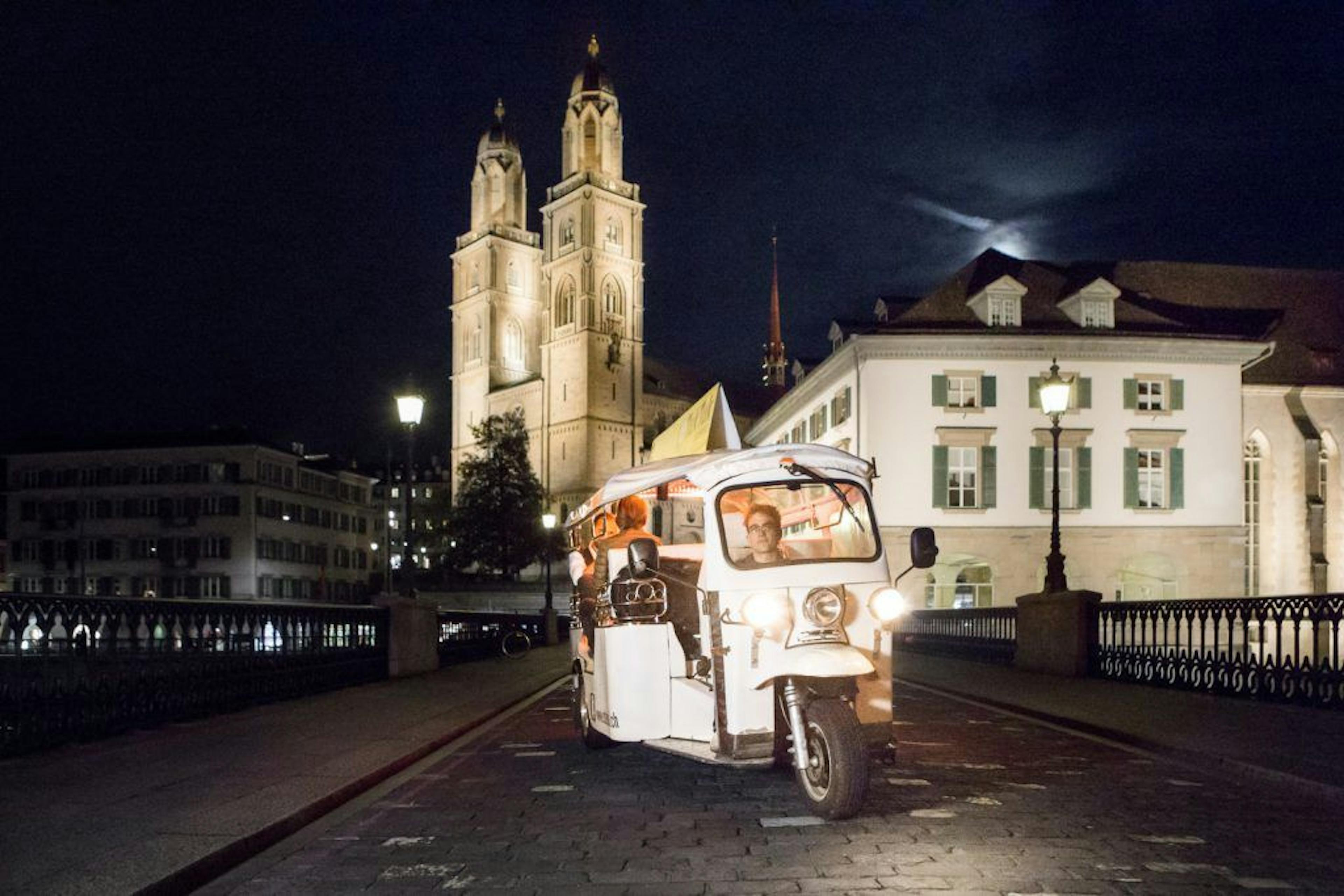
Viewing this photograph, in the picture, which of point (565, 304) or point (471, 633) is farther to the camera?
point (565, 304)

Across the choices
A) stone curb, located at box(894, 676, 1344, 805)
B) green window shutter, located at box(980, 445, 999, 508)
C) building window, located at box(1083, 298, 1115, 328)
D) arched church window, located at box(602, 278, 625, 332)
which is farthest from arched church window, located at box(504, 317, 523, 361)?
stone curb, located at box(894, 676, 1344, 805)

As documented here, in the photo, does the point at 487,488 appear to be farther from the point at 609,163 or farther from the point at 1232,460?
the point at 1232,460

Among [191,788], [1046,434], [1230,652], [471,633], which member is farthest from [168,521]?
[191,788]

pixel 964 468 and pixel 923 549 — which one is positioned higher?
pixel 964 468

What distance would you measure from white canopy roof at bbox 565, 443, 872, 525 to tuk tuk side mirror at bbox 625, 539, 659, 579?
0.74m

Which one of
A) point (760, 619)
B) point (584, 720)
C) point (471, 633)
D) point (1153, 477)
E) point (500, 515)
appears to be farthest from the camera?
point (500, 515)

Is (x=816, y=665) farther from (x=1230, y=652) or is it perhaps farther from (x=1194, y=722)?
(x=1230, y=652)

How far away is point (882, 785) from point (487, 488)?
8295cm

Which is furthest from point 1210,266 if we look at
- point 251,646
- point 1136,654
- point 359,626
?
point 251,646

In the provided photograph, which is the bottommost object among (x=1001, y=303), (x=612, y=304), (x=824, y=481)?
(x=824, y=481)

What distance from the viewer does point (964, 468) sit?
44938 millimetres

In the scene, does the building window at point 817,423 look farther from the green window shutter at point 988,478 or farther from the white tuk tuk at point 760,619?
the white tuk tuk at point 760,619

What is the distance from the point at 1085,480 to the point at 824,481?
39.2 m

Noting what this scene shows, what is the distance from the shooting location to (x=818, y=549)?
8.75 m
